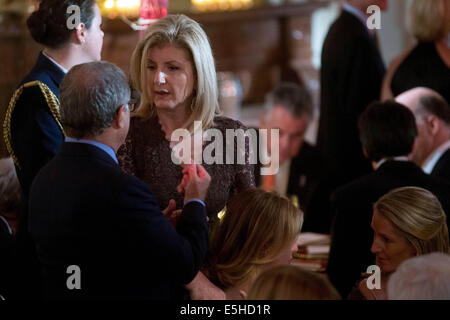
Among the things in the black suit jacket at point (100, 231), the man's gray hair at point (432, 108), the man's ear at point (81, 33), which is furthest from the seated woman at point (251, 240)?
the man's gray hair at point (432, 108)

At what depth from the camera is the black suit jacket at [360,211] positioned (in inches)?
122

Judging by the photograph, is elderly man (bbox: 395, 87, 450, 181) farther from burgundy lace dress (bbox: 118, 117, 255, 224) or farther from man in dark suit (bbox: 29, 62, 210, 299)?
man in dark suit (bbox: 29, 62, 210, 299)

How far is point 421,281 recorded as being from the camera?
1888 mm

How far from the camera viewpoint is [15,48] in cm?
705

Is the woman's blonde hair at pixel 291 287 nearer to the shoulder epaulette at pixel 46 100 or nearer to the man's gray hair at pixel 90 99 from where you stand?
the man's gray hair at pixel 90 99

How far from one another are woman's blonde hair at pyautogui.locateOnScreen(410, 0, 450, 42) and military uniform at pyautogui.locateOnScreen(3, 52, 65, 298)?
2333mm

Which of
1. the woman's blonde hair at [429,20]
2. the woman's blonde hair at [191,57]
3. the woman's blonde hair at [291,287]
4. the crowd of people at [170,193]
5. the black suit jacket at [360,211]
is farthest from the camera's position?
the woman's blonde hair at [429,20]

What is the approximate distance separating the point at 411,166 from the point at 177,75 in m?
1.15

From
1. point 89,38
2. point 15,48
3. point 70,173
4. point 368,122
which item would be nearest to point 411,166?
point 368,122

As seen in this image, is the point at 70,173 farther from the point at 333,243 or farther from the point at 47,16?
the point at 333,243

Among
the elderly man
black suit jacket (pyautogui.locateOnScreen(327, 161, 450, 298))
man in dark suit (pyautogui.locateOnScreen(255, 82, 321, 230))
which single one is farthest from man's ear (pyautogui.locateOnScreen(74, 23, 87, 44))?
man in dark suit (pyautogui.locateOnScreen(255, 82, 321, 230))

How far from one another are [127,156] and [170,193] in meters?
0.19

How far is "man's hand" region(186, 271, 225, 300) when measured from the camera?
90.1 inches

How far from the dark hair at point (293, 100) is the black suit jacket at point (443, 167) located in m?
1.21
